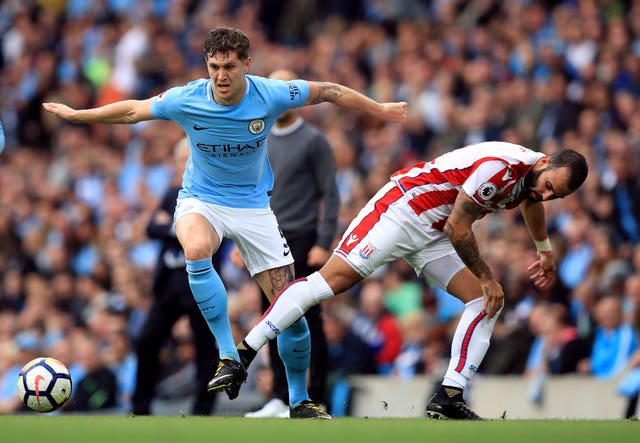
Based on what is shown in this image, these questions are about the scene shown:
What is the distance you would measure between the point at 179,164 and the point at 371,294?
4.34m

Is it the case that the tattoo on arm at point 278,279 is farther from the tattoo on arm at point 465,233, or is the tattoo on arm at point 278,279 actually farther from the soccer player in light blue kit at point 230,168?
the tattoo on arm at point 465,233

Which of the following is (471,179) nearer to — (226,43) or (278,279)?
(278,279)

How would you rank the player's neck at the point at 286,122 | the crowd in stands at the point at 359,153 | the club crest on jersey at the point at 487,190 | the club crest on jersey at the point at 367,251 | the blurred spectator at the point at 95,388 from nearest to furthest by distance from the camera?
the club crest on jersey at the point at 487,190, the club crest on jersey at the point at 367,251, the player's neck at the point at 286,122, the crowd in stands at the point at 359,153, the blurred spectator at the point at 95,388

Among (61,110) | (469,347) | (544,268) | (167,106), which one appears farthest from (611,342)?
(61,110)

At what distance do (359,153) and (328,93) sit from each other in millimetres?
8552

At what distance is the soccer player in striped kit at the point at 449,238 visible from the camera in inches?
342

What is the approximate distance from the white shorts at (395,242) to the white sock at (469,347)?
0.40 meters

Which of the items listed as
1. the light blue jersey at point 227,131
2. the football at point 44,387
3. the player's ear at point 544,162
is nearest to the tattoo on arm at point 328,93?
the light blue jersey at point 227,131

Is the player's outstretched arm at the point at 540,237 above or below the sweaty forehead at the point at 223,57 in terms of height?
below

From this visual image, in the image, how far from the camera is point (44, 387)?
9.43 meters

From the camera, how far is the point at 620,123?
49.5 feet

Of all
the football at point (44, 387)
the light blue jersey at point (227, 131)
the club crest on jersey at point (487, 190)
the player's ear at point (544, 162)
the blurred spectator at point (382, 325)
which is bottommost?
the football at point (44, 387)

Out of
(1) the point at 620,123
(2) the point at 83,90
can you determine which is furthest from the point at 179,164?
(2) the point at 83,90

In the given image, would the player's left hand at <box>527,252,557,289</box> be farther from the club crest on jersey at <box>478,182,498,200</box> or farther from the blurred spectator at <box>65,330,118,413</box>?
the blurred spectator at <box>65,330,118,413</box>
